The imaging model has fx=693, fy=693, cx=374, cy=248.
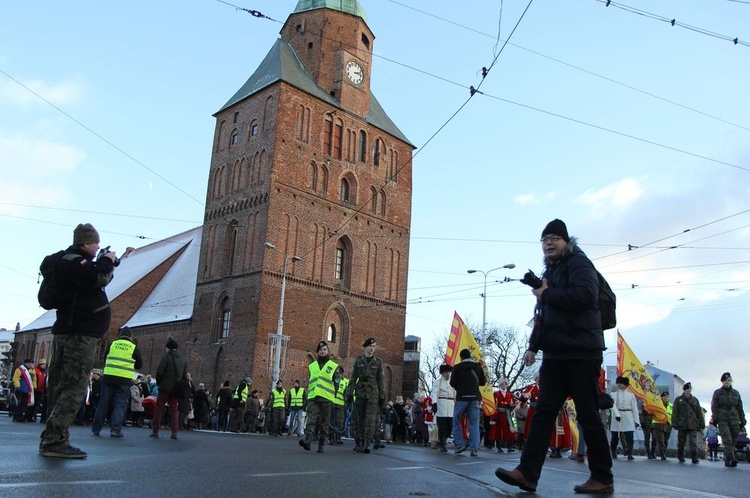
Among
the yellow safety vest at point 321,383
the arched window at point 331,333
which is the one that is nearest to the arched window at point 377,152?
the arched window at point 331,333

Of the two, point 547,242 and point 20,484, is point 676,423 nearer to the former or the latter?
point 547,242

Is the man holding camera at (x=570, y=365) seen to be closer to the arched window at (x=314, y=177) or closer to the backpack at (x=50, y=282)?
→ the backpack at (x=50, y=282)

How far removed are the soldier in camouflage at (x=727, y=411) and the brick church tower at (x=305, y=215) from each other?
2589 cm

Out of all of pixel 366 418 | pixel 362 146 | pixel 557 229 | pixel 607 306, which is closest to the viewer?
pixel 607 306

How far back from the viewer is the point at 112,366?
1207 centimetres

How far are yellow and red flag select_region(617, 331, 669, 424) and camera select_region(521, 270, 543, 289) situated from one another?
Result: 12.4 metres

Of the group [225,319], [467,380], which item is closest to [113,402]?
[467,380]

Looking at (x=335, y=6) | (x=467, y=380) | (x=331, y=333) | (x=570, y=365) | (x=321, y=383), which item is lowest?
(x=321, y=383)

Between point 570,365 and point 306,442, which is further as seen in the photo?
point 306,442

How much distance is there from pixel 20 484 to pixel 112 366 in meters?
8.13

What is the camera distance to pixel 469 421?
41.8 ft

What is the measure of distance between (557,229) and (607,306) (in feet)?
2.43

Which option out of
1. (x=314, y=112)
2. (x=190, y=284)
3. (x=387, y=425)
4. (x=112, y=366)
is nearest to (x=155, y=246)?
(x=190, y=284)

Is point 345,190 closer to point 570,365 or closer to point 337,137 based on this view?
point 337,137
